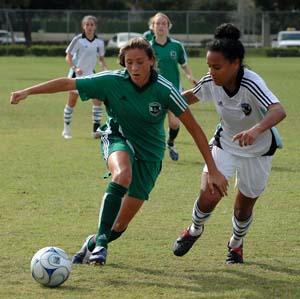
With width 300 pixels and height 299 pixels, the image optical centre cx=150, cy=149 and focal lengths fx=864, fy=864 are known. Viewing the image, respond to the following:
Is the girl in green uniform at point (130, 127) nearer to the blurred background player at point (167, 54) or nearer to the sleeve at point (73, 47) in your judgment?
the blurred background player at point (167, 54)

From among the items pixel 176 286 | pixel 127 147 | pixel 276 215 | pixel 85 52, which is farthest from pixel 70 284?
pixel 85 52

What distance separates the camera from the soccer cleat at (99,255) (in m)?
5.92

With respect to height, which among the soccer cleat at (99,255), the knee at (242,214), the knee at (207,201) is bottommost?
the soccer cleat at (99,255)

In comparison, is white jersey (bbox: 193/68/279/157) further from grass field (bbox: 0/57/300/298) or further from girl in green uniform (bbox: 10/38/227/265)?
grass field (bbox: 0/57/300/298)

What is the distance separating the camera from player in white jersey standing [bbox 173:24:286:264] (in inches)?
229

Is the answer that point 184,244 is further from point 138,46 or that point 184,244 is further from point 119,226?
point 138,46

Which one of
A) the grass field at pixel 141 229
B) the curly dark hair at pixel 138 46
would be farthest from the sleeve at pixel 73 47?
the curly dark hair at pixel 138 46

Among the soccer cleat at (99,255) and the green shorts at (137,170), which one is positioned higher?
the green shorts at (137,170)

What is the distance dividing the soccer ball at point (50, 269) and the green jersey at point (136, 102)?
3.35ft

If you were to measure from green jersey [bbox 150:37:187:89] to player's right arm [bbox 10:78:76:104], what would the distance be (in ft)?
22.3

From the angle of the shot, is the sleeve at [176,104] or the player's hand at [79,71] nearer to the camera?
the sleeve at [176,104]

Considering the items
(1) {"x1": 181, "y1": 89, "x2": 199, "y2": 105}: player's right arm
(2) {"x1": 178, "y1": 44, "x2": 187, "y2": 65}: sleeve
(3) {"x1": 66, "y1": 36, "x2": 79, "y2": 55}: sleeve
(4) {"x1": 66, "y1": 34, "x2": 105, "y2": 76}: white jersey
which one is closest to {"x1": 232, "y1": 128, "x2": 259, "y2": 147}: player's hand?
(1) {"x1": 181, "y1": 89, "x2": 199, "y2": 105}: player's right arm

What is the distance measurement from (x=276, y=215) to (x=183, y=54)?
517 centimetres

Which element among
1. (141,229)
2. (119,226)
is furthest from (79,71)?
(119,226)
